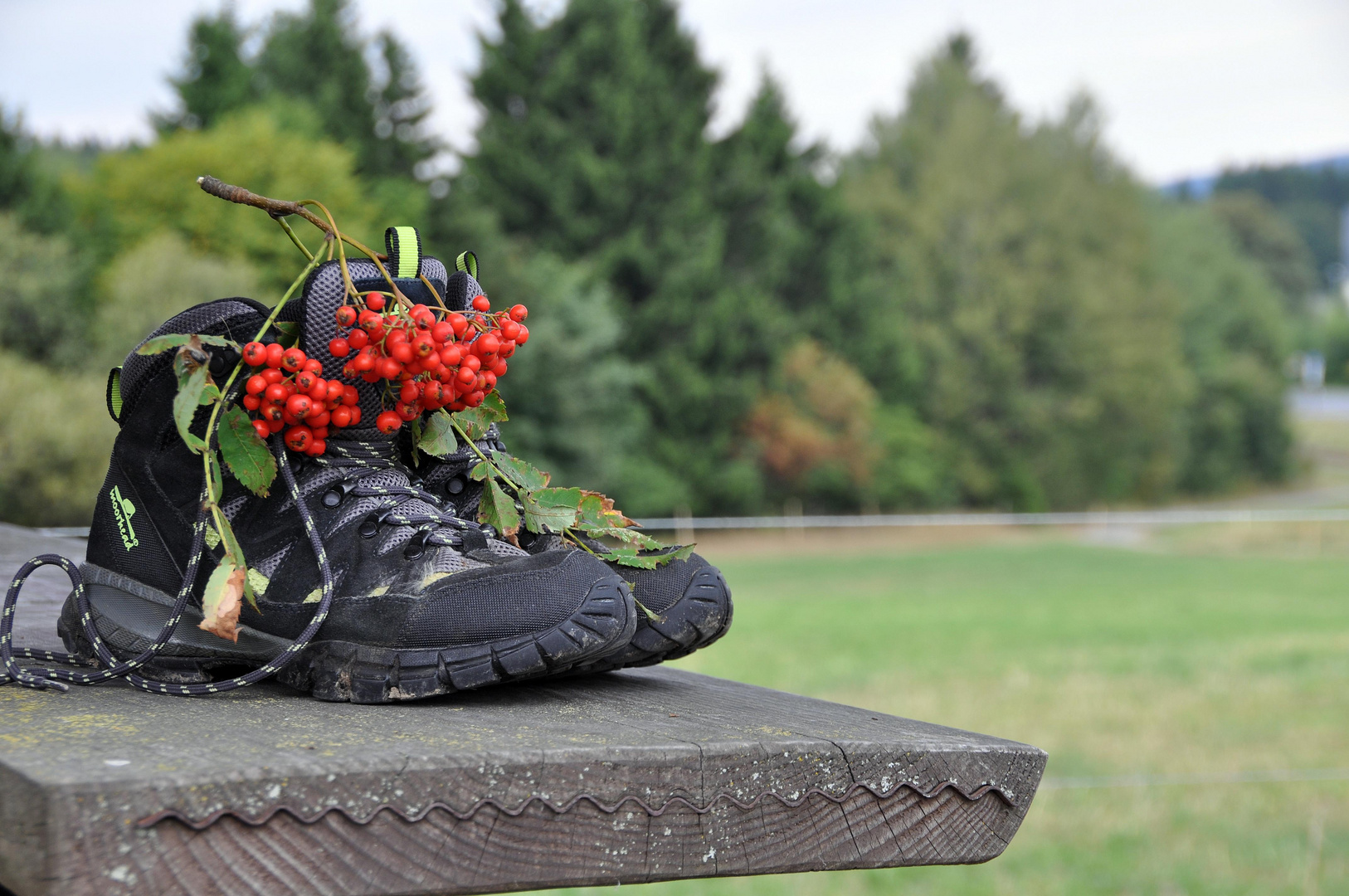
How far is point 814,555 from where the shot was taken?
2539cm

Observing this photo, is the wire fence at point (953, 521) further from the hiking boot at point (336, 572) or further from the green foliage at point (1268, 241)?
the green foliage at point (1268, 241)

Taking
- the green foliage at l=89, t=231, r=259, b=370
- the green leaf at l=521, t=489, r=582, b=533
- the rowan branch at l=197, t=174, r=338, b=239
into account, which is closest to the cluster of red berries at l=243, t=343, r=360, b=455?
the rowan branch at l=197, t=174, r=338, b=239

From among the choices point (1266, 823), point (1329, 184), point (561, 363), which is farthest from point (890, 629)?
point (1329, 184)

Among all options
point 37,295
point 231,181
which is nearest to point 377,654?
point 37,295

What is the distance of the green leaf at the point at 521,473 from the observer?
1295 millimetres

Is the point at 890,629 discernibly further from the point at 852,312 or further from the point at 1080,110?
the point at 1080,110

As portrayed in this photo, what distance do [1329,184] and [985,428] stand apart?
86.6 metres

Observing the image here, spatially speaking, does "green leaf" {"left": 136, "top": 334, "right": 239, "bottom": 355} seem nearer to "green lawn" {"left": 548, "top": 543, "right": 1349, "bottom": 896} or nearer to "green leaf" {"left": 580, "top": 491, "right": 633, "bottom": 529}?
"green leaf" {"left": 580, "top": 491, "right": 633, "bottom": 529}

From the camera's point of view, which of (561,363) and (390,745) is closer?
(390,745)

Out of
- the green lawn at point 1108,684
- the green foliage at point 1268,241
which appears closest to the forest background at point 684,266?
the green lawn at point 1108,684

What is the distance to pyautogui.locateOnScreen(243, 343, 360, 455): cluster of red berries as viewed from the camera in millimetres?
1091

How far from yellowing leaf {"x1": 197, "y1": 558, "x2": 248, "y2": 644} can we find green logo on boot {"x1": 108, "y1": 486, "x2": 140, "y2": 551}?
0.26m

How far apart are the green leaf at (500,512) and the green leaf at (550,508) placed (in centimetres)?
1

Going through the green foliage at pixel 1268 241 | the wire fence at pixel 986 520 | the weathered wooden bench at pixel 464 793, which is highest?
the green foliage at pixel 1268 241
